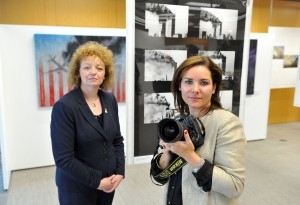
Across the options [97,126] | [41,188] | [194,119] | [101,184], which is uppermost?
[194,119]

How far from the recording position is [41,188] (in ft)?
10.6

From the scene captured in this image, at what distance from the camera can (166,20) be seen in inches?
100

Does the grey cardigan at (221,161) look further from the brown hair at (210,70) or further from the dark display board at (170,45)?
the dark display board at (170,45)

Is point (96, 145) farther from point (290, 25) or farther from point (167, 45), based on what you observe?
point (290, 25)

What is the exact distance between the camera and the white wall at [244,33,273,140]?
4.79 m

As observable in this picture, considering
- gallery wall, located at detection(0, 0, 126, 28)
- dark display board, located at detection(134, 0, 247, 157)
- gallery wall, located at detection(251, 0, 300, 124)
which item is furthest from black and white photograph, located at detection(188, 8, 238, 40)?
gallery wall, located at detection(251, 0, 300, 124)

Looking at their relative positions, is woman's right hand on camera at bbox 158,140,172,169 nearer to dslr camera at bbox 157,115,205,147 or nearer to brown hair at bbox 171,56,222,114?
dslr camera at bbox 157,115,205,147

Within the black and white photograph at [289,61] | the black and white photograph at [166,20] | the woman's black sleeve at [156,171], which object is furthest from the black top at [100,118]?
the black and white photograph at [289,61]

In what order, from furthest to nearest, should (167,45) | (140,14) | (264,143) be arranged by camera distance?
(264,143)
(167,45)
(140,14)

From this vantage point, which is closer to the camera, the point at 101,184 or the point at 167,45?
the point at 101,184

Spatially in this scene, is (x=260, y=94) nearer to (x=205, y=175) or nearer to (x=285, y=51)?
(x=285, y=51)

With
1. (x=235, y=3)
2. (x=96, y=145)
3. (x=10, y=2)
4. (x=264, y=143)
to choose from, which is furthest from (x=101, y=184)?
(x=264, y=143)

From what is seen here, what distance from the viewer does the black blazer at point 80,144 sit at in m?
1.57

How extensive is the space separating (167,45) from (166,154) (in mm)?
1601
